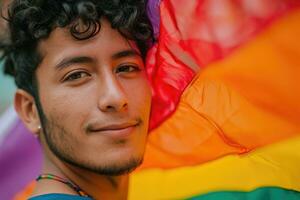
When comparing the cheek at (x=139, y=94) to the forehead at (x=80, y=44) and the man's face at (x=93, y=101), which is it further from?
the forehead at (x=80, y=44)

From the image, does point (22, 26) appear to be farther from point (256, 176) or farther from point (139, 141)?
point (256, 176)

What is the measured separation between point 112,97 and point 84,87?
0.12 meters

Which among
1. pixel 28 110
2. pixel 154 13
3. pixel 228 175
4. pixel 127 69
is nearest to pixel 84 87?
pixel 127 69

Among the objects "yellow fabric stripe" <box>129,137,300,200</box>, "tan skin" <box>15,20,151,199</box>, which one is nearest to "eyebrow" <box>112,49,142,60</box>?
"tan skin" <box>15,20,151,199</box>

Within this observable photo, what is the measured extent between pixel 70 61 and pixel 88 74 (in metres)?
0.08

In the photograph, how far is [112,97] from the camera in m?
2.08

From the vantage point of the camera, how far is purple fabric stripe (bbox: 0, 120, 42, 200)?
3.50 metres

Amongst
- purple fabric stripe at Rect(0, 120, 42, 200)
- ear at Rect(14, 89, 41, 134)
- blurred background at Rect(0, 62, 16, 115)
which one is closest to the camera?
ear at Rect(14, 89, 41, 134)

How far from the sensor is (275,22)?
2344mm

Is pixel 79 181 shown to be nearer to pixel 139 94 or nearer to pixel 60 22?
pixel 139 94

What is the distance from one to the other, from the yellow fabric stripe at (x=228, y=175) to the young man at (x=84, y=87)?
0.55 metres

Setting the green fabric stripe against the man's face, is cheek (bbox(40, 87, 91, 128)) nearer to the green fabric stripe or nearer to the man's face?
the man's face

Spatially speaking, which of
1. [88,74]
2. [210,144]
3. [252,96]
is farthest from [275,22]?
[88,74]

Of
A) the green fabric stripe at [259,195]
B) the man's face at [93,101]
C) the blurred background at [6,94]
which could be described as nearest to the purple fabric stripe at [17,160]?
the blurred background at [6,94]
